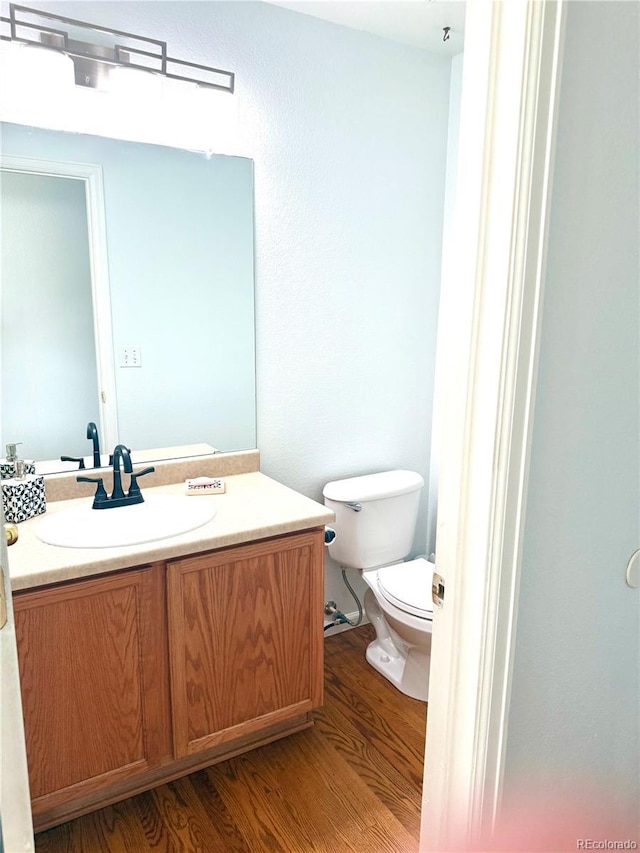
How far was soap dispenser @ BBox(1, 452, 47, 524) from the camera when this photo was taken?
64.5 inches

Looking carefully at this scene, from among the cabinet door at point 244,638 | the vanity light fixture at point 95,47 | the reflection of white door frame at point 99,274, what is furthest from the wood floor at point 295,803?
the vanity light fixture at point 95,47

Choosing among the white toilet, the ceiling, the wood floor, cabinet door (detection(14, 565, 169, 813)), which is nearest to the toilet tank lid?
the white toilet

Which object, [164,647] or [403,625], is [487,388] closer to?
[164,647]

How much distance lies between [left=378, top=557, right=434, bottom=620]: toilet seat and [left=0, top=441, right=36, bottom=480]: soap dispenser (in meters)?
1.25

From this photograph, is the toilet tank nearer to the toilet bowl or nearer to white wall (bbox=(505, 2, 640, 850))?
the toilet bowl

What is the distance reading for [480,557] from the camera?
2.87 ft

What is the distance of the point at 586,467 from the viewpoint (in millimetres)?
987

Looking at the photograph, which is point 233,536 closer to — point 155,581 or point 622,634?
point 155,581

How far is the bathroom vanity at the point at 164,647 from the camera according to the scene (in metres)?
1.43

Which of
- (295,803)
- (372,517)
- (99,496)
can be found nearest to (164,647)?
(99,496)

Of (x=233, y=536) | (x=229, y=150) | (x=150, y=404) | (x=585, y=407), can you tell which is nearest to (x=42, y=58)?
(x=229, y=150)

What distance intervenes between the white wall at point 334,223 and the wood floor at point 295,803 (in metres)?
0.68

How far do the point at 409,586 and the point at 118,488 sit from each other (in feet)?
3.52

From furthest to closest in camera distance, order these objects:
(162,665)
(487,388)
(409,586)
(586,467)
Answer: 1. (409,586)
2. (162,665)
3. (586,467)
4. (487,388)
